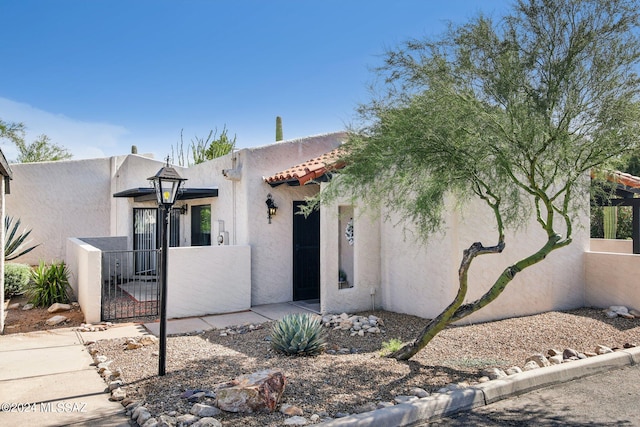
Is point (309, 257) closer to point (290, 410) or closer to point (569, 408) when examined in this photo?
point (290, 410)

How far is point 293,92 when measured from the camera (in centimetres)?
1602

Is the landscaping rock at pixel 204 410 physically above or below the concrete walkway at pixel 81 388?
→ above

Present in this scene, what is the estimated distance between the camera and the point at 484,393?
17.4 feet

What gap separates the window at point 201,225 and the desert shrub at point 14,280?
4.85 m

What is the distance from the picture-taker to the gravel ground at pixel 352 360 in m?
5.15

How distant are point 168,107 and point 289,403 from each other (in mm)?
16246

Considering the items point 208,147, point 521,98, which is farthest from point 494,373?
point 208,147

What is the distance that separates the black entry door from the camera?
11.8m

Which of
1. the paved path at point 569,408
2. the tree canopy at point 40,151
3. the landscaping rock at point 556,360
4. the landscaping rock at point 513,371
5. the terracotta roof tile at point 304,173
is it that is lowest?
the paved path at point 569,408

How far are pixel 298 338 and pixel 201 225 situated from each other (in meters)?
8.71

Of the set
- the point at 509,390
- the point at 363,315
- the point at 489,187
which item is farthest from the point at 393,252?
the point at 509,390

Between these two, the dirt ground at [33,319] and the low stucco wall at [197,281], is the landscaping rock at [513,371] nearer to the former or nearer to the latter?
the low stucco wall at [197,281]

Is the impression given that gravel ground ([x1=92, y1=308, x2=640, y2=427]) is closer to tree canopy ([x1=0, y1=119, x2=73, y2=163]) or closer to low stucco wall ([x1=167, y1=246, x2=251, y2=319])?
low stucco wall ([x1=167, y1=246, x2=251, y2=319])

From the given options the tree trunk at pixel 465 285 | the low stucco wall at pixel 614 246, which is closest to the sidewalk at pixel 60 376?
the tree trunk at pixel 465 285
